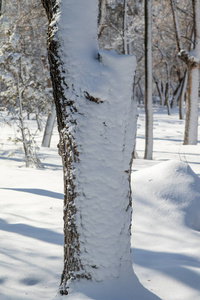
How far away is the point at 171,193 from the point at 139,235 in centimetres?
91

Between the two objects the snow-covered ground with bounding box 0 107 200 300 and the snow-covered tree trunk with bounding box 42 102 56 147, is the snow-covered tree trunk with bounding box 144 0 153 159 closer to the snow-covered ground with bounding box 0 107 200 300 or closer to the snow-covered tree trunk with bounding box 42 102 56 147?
the snow-covered tree trunk with bounding box 42 102 56 147

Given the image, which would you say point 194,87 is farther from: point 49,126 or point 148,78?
point 49,126

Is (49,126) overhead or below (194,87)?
below

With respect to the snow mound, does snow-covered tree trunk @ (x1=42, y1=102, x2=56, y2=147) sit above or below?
below

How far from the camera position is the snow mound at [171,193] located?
436 cm

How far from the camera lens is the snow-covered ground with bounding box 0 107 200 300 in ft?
9.26

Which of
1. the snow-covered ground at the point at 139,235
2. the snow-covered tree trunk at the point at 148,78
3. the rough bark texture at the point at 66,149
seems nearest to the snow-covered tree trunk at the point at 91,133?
the rough bark texture at the point at 66,149

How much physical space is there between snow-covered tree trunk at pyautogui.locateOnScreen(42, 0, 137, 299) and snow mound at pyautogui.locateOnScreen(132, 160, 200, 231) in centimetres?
200

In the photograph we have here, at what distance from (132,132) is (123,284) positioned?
1070mm

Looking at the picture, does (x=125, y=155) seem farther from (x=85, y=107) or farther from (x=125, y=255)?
(x=125, y=255)

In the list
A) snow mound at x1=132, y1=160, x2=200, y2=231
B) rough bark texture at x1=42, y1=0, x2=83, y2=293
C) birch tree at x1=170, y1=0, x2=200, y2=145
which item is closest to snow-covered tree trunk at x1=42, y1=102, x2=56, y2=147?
birch tree at x1=170, y1=0, x2=200, y2=145

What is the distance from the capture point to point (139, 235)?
398 centimetres

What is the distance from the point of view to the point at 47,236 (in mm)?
3846

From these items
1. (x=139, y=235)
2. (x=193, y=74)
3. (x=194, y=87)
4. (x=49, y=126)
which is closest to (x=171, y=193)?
(x=139, y=235)
